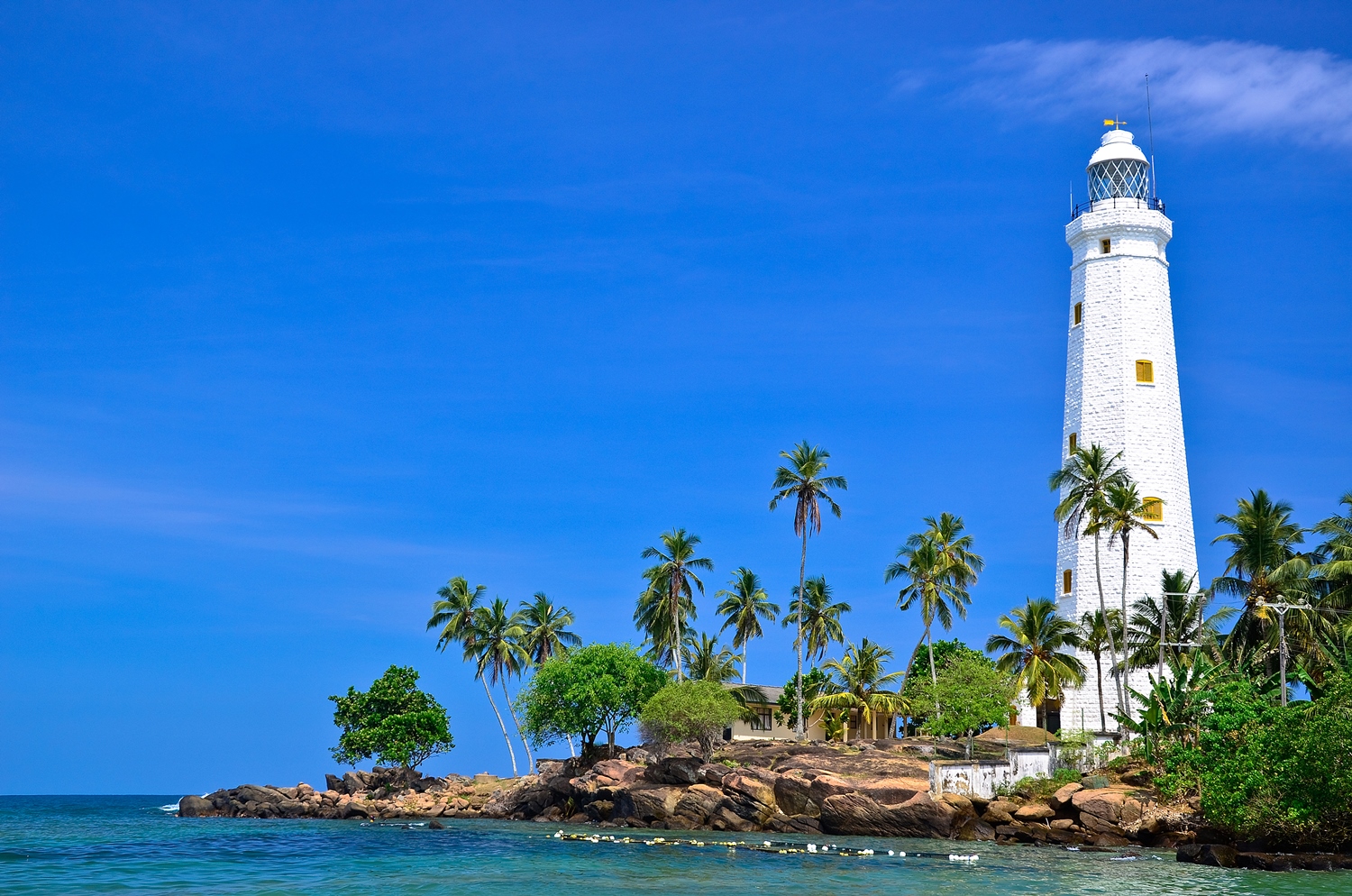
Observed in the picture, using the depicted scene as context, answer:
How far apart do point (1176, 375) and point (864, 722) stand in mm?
27490

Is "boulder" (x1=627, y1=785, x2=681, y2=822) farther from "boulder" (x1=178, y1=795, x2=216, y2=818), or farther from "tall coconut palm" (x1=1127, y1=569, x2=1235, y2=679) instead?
"boulder" (x1=178, y1=795, x2=216, y2=818)

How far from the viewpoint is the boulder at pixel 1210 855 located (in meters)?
35.0

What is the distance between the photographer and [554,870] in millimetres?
37344

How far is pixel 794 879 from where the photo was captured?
112 ft

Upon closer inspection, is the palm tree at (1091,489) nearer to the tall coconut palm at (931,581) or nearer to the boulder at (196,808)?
the tall coconut palm at (931,581)

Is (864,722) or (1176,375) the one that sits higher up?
(1176,375)

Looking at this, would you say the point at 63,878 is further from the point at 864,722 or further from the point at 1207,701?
the point at 864,722

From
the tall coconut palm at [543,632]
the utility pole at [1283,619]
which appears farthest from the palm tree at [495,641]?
the utility pole at [1283,619]

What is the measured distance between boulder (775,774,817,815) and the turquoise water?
4.66 m

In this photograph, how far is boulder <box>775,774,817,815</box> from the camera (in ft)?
167

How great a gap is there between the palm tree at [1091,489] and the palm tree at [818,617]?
21418mm

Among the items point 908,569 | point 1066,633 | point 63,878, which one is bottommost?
point 63,878

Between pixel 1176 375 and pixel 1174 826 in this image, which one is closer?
pixel 1174 826

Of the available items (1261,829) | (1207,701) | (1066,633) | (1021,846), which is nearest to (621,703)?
(1066,633)
